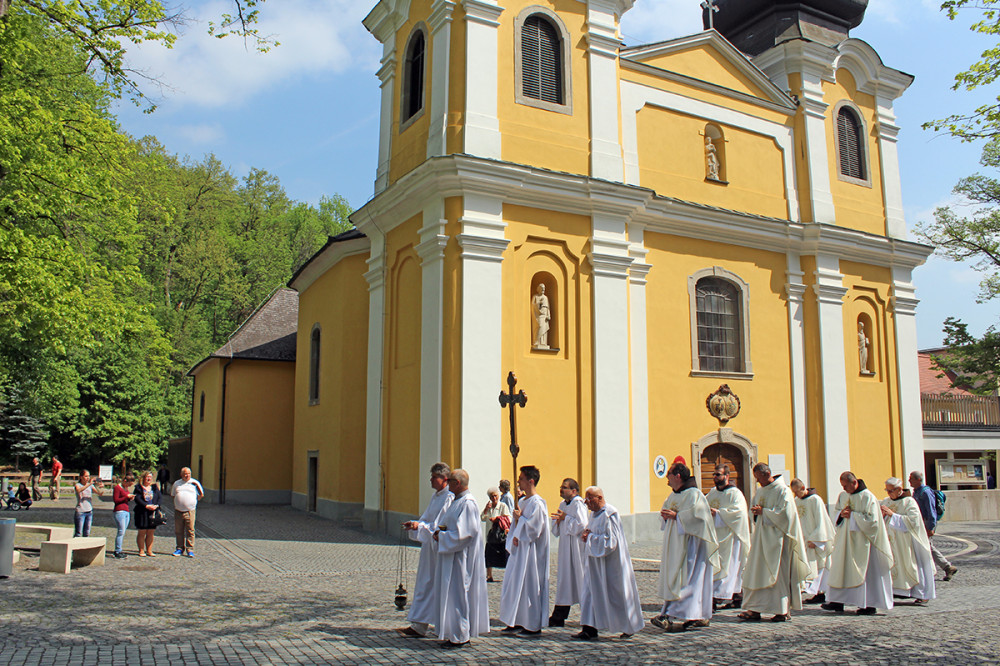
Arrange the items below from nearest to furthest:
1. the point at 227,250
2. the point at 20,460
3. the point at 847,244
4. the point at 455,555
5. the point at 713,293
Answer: the point at 455,555 → the point at 713,293 → the point at 847,244 → the point at 20,460 → the point at 227,250

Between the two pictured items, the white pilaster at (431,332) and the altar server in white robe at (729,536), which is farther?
the white pilaster at (431,332)

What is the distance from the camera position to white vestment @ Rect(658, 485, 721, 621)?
805 centimetres

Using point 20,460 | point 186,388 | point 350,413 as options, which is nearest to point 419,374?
point 350,413

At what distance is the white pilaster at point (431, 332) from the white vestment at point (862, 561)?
684 centimetres

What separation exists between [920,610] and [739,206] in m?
11.0

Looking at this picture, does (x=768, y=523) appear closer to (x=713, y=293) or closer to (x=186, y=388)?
(x=713, y=293)

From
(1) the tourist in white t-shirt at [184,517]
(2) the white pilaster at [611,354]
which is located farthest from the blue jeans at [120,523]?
(2) the white pilaster at [611,354]

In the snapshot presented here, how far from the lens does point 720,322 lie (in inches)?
710

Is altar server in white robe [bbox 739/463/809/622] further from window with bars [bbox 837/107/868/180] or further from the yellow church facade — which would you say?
window with bars [bbox 837/107/868/180]

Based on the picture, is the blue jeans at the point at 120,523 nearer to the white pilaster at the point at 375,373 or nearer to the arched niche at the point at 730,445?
the white pilaster at the point at 375,373

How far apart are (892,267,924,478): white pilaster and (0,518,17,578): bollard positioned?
18433mm

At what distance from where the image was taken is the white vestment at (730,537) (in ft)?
30.0

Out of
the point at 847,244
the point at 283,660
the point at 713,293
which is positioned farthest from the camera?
the point at 847,244

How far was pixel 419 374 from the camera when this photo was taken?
15.3 metres
